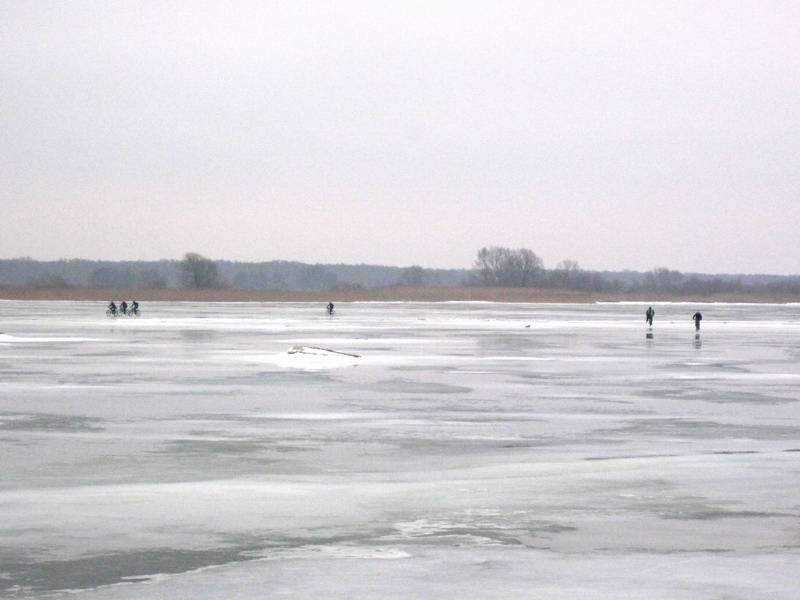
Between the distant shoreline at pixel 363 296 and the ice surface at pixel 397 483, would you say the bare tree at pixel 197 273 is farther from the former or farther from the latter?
the ice surface at pixel 397 483

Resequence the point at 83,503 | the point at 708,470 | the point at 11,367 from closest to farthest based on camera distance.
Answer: the point at 83,503 → the point at 708,470 → the point at 11,367

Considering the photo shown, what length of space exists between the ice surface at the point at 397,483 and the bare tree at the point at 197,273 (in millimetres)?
142725

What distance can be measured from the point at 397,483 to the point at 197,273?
159m

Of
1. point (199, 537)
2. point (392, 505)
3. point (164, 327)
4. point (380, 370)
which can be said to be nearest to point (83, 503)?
point (199, 537)

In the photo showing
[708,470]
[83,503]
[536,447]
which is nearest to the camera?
[83,503]

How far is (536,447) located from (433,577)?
22.3 ft

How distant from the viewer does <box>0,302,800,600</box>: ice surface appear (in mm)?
7883

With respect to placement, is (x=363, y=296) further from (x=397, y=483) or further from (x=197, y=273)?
(x=397, y=483)

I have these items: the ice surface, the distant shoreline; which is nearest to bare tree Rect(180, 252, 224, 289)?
the distant shoreline

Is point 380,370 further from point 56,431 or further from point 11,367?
point 56,431

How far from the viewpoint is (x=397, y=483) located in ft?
38.3

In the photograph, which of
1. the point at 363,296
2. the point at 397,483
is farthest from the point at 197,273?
the point at 397,483

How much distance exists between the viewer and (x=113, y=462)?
42.4 feet

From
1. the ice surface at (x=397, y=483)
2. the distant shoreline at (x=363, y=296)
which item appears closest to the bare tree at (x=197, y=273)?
the distant shoreline at (x=363, y=296)
